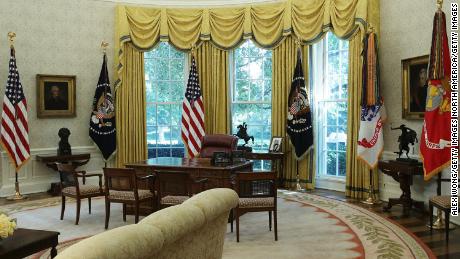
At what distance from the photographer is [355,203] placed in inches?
282

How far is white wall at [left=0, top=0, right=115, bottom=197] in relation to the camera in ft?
26.7

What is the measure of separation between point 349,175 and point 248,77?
3.15 meters

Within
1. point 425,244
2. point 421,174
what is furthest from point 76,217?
point 421,174

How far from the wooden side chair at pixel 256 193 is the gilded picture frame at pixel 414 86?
2.74 meters

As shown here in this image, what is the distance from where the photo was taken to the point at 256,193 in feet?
17.6

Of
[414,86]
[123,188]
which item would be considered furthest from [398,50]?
[123,188]

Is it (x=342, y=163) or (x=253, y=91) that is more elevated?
(x=253, y=91)

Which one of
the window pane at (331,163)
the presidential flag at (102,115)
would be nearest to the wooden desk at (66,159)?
the presidential flag at (102,115)

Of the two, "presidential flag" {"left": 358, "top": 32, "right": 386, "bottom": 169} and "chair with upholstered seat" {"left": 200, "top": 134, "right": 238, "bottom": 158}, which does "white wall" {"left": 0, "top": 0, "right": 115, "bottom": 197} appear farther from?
"presidential flag" {"left": 358, "top": 32, "right": 386, "bottom": 169}

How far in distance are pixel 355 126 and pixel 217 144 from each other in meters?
2.44

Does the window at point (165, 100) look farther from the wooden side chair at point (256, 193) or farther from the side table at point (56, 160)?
the wooden side chair at point (256, 193)

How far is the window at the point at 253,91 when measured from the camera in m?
9.41

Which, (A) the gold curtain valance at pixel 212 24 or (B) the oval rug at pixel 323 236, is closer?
(B) the oval rug at pixel 323 236

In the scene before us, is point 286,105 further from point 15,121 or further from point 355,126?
point 15,121
